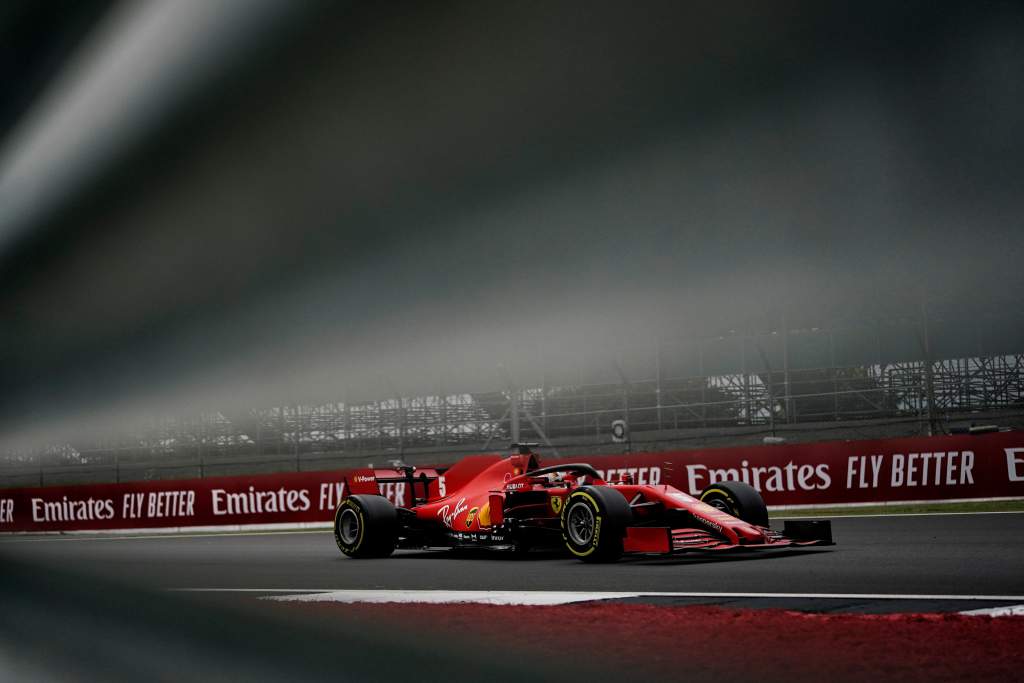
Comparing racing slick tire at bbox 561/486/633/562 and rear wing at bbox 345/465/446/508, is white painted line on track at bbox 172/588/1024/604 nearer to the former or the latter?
racing slick tire at bbox 561/486/633/562

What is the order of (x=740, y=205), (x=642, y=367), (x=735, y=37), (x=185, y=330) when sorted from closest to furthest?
1. (x=735, y=37)
2. (x=740, y=205)
3. (x=185, y=330)
4. (x=642, y=367)

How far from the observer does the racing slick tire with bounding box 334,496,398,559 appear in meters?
11.8

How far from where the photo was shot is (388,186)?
1.89 metres

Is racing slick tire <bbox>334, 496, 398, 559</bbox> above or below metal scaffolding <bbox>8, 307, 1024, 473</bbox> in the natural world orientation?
below

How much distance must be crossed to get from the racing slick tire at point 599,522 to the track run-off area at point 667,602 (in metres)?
0.18

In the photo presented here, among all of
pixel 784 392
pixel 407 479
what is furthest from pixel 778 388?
pixel 407 479

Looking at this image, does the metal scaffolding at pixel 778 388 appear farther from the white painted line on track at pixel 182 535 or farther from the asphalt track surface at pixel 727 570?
the asphalt track surface at pixel 727 570

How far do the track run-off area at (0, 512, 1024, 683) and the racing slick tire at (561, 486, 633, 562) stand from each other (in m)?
0.18

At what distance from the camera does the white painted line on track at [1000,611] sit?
16.7ft

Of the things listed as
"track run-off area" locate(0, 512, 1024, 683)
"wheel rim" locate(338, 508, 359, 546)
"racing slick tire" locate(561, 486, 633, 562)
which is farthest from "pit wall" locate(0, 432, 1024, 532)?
"track run-off area" locate(0, 512, 1024, 683)

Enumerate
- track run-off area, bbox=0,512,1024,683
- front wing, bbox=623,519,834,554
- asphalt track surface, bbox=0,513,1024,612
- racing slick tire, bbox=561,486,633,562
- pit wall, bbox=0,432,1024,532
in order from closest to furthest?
track run-off area, bbox=0,512,1024,683 → asphalt track surface, bbox=0,513,1024,612 → front wing, bbox=623,519,834,554 → racing slick tire, bbox=561,486,633,562 → pit wall, bbox=0,432,1024,532

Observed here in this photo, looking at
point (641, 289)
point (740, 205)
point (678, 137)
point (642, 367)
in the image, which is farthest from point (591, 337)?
point (642, 367)

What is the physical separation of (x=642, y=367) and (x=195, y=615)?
97.1 feet

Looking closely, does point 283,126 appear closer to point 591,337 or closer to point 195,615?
point 591,337
